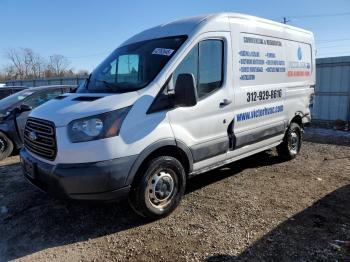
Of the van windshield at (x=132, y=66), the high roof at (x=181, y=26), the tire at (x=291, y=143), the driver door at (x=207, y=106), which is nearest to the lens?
the van windshield at (x=132, y=66)

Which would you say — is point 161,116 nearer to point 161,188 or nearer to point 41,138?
point 161,188

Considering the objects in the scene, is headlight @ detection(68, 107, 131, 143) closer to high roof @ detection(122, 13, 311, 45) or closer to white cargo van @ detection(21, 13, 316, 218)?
white cargo van @ detection(21, 13, 316, 218)

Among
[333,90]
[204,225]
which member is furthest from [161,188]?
[333,90]

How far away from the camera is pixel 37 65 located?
6391 centimetres

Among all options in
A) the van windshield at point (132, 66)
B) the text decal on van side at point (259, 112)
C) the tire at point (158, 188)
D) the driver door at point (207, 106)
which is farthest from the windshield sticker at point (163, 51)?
the text decal on van side at point (259, 112)

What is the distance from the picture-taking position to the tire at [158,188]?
13.0 feet

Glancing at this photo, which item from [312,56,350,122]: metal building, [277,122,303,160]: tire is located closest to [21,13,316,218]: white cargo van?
[277,122,303,160]: tire

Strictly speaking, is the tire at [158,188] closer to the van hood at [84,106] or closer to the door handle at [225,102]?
the van hood at [84,106]

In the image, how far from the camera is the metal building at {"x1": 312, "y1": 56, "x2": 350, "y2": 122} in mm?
11578

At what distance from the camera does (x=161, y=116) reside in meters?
4.02

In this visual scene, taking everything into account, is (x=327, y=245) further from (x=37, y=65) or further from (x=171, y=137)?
(x=37, y=65)

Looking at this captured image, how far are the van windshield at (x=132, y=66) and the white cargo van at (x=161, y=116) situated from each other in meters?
0.02

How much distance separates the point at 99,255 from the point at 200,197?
6.09ft

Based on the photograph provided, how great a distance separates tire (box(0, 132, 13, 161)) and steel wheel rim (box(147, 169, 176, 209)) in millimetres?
4914
